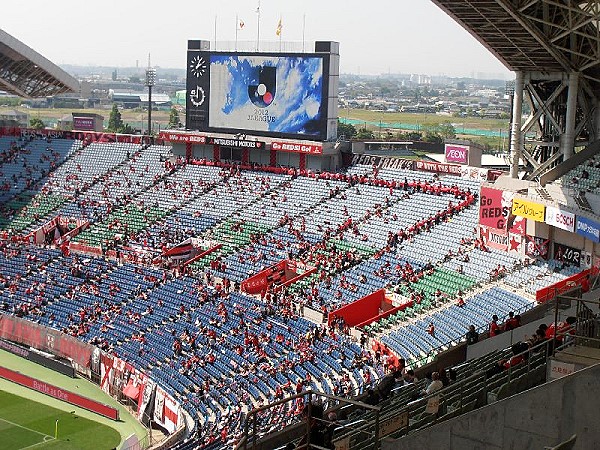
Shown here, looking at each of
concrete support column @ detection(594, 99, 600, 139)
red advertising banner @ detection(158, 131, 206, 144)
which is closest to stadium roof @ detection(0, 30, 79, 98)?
red advertising banner @ detection(158, 131, 206, 144)

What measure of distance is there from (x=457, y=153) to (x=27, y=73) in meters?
24.5

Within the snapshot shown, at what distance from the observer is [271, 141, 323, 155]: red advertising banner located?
162ft

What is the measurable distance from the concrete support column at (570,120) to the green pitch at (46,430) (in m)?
17.7

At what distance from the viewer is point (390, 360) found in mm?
31234

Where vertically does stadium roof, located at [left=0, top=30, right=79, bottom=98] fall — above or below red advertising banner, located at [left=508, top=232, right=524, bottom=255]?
above

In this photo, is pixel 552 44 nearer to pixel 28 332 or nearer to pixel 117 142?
pixel 28 332

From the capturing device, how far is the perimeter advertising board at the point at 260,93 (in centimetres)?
4919

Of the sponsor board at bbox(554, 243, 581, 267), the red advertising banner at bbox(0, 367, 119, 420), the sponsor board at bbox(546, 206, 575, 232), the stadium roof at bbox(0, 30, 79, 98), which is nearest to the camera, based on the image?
the sponsor board at bbox(546, 206, 575, 232)

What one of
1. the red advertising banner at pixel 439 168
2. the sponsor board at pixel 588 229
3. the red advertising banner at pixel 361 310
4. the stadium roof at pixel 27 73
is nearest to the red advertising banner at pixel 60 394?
→ the red advertising banner at pixel 361 310

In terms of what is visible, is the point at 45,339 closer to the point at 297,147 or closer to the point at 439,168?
the point at 297,147

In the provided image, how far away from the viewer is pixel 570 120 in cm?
3422

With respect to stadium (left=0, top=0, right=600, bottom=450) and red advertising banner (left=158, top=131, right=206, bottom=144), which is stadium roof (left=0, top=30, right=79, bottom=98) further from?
red advertising banner (left=158, top=131, right=206, bottom=144)

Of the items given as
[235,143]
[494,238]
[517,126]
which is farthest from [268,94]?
[517,126]

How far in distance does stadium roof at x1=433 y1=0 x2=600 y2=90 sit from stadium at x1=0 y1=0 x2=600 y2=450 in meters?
0.12
